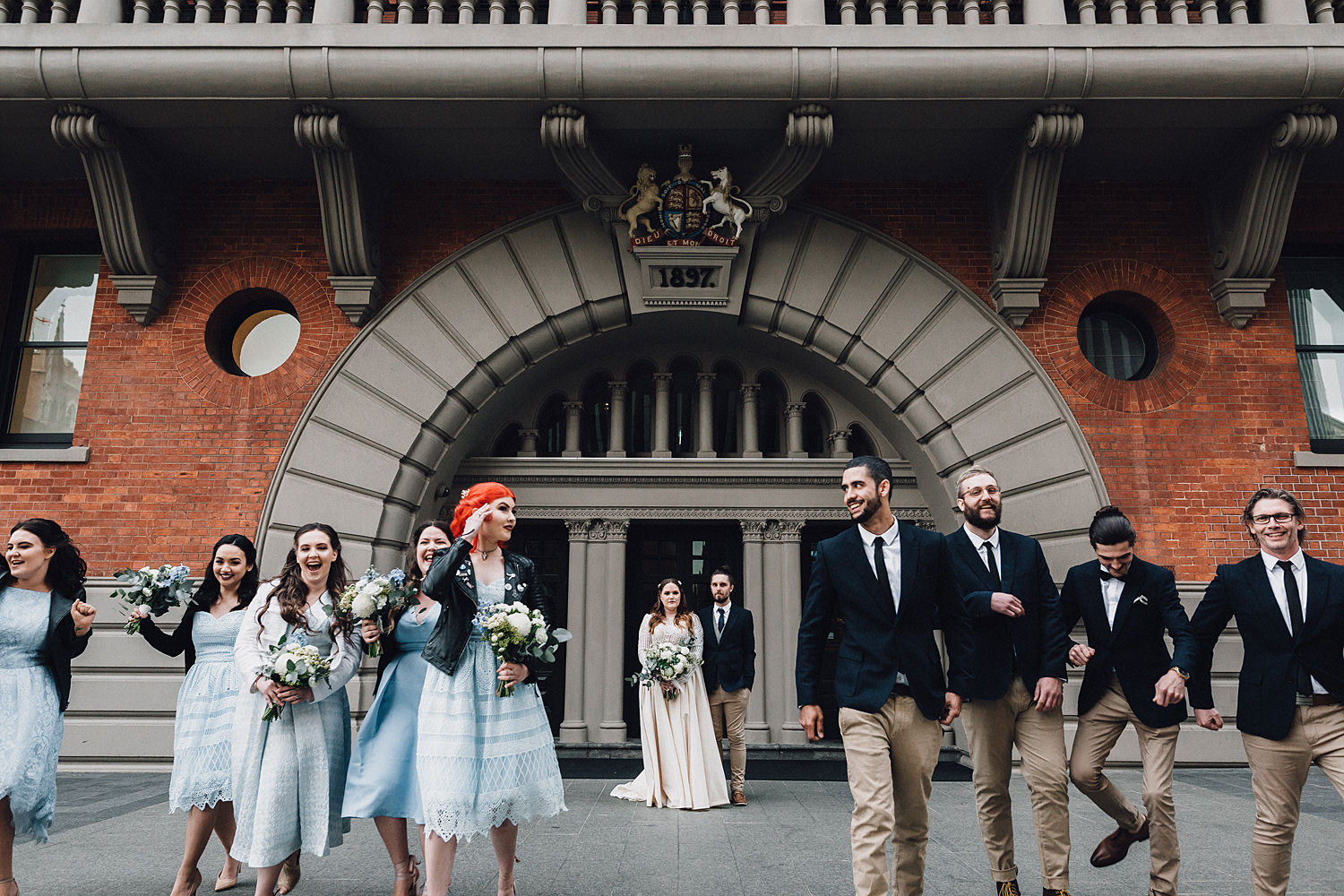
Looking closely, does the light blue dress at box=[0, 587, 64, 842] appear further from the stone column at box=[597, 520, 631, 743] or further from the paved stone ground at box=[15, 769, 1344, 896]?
the stone column at box=[597, 520, 631, 743]

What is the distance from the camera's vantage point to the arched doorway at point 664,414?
8.88m

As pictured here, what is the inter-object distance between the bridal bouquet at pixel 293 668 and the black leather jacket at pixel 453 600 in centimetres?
55

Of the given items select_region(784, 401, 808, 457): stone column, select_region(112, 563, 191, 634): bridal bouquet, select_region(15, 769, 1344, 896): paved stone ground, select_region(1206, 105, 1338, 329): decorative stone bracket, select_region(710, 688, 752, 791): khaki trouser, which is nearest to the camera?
select_region(15, 769, 1344, 896): paved stone ground

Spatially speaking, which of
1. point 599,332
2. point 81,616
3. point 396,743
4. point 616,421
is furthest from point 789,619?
point 81,616

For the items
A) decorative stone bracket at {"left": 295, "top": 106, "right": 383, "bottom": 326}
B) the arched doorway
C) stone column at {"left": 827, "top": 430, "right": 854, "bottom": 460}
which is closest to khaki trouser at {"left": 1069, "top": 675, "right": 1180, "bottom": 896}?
the arched doorway

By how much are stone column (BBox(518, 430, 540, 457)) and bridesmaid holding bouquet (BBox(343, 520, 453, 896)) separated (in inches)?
217

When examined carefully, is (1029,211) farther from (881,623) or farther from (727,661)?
(881,623)

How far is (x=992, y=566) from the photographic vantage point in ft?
14.6

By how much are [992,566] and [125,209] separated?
901 centimetres

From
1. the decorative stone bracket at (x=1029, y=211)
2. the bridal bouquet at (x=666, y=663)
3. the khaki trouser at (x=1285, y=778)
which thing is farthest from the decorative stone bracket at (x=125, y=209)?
the khaki trouser at (x=1285, y=778)

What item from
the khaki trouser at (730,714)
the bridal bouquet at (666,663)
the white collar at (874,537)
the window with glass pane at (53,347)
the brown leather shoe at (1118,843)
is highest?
the window with glass pane at (53,347)

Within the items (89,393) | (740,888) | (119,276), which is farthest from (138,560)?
(740,888)

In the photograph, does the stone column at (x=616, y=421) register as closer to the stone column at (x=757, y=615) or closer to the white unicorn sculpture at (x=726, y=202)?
the stone column at (x=757, y=615)

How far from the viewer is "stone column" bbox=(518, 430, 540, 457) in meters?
9.97
